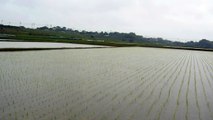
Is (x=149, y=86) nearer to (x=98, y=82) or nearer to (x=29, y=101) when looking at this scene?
(x=98, y=82)

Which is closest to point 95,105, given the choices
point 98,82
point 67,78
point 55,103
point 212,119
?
point 55,103

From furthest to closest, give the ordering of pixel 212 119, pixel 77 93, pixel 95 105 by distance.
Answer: pixel 77 93
pixel 95 105
pixel 212 119

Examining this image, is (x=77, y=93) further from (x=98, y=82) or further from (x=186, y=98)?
(x=186, y=98)

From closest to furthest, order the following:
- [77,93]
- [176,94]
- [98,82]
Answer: [77,93] < [176,94] < [98,82]

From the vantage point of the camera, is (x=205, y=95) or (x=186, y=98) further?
(x=205, y=95)

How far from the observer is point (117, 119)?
2.71 metres

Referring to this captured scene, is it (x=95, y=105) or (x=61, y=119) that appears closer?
(x=61, y=119)

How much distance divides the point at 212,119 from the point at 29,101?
2.21 metres

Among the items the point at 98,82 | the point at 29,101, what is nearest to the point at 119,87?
the point at 98,82

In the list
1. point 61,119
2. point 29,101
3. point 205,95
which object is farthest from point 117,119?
point 205,95

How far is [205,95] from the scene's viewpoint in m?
4.30

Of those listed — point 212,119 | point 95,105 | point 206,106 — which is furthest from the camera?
point 206,106

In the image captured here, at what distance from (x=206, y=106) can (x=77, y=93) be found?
6.05ft

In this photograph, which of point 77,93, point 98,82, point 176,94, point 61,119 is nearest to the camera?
point 61,119
